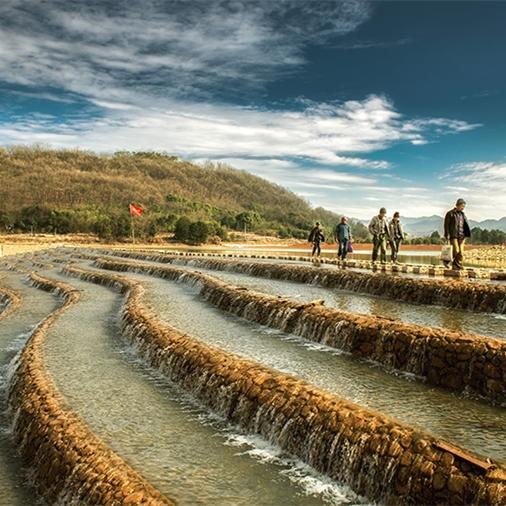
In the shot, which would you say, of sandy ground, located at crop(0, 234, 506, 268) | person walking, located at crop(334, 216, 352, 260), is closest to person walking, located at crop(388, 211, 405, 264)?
person walking, located at crop(334, 216, 352, 260)

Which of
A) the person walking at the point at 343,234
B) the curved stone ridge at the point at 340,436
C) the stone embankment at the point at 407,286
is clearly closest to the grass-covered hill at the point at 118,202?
the person walking at the point at 343,234

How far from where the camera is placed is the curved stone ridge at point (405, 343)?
977 cm

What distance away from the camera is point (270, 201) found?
196 metres

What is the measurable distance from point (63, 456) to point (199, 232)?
7124cm

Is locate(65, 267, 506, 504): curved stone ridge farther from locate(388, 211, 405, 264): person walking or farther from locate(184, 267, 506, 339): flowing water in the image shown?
locate(388, 211, 405, 264): person walking

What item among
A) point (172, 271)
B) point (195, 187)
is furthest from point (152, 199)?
point (172, 271)

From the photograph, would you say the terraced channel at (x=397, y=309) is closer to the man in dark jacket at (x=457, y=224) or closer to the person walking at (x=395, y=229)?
the man in dark jacket at (x=457, y=224)

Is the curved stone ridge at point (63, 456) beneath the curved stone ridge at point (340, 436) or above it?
beneath

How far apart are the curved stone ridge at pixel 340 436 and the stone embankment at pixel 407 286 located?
8.64 m

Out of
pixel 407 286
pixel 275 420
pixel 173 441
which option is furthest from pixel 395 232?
pixel 173 441

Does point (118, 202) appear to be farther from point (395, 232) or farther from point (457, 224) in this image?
point (457, 224)

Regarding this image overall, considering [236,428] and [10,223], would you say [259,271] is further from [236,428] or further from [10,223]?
[10,223]

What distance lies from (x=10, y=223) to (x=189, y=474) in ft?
344

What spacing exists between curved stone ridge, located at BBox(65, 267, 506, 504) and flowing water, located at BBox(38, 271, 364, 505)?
0.81ft
